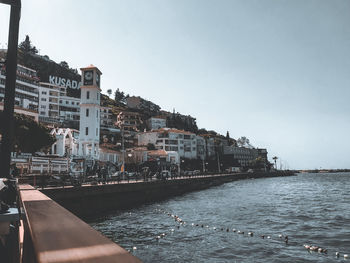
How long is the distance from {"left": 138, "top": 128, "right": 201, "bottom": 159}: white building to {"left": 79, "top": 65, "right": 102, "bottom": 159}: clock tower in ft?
135

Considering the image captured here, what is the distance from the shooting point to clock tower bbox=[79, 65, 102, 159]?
5519 centimetres

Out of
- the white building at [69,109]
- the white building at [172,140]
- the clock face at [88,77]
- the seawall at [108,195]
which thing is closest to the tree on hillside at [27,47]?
the white building at [69,109]

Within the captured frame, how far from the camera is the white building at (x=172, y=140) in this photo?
9581 cm

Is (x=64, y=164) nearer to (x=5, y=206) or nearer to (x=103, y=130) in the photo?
(x=5, y=206)

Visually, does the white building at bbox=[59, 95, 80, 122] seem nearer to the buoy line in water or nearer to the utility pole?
the buoy line in water

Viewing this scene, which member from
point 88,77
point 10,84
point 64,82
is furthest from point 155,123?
point 10,84

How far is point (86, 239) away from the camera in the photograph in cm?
190

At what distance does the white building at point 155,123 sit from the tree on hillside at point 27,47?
257 ft

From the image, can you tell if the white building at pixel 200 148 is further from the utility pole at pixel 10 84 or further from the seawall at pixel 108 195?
the utility pole at pixel 10 84

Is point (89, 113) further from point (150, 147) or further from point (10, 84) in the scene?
point (10, 84)

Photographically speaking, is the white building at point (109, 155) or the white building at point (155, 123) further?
the white building at point (155, 123)

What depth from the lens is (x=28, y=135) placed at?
4450 cm

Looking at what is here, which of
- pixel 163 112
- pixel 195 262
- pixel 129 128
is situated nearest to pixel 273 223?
pixel 195 262

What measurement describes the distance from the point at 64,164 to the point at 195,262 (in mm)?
33320
